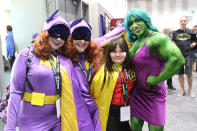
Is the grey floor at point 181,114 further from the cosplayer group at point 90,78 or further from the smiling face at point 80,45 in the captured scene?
the smiling face at point 80,45

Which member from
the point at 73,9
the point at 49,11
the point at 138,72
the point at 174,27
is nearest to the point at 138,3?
the point at 174,27

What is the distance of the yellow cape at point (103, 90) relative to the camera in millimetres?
1517

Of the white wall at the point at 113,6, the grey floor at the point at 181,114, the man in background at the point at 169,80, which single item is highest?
the white wall at the point at 113,6

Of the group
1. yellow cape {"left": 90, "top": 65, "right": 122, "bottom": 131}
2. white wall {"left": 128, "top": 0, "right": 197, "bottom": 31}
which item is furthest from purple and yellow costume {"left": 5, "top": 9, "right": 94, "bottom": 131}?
white wall {"left": 128, "top": 0, "right": 197, "bottom": 31}

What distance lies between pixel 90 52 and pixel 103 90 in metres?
0.36

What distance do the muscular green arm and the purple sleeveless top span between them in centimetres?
6

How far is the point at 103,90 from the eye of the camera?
1556 millimetres

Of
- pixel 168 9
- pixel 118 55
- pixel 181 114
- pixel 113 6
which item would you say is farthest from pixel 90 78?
pixel 168 9

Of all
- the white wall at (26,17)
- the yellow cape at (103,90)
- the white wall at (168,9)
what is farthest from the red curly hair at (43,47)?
the white wall at (168,9)

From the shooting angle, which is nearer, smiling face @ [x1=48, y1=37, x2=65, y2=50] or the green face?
smiling face @ [x1=48, y1=37, x2=65, y2=50]

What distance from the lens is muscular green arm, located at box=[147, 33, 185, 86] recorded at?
4.56 feet

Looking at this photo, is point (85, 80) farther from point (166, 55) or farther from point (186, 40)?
point (186, 40)

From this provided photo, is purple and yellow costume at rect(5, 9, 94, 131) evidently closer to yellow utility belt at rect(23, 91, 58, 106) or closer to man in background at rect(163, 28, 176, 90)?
yellow utility belt at rect(23, 91, 58, 106)

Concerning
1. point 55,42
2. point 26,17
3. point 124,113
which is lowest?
point 124,113
